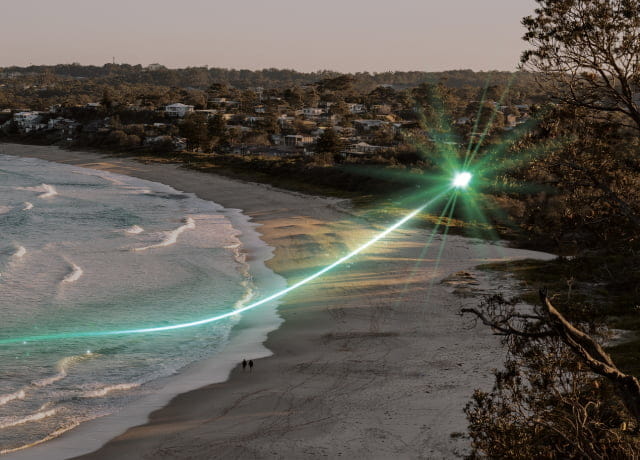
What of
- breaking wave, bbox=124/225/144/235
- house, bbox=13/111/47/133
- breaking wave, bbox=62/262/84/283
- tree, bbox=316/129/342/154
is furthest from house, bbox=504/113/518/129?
house, bbox=13/111/47/133

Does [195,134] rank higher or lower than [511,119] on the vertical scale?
lower

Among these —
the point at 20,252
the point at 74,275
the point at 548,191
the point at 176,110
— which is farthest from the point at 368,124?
the point at 74,275

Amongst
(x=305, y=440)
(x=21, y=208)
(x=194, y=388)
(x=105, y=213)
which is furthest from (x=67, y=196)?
(x=305, y=440)

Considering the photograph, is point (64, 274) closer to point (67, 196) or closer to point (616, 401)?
point (616, 401)

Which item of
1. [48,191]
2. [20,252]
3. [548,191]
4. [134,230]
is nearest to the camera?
[20,252]

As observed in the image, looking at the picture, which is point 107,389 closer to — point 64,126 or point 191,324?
point 191,324

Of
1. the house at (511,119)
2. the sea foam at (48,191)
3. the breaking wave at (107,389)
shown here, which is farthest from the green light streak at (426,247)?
the house at (511,119)
